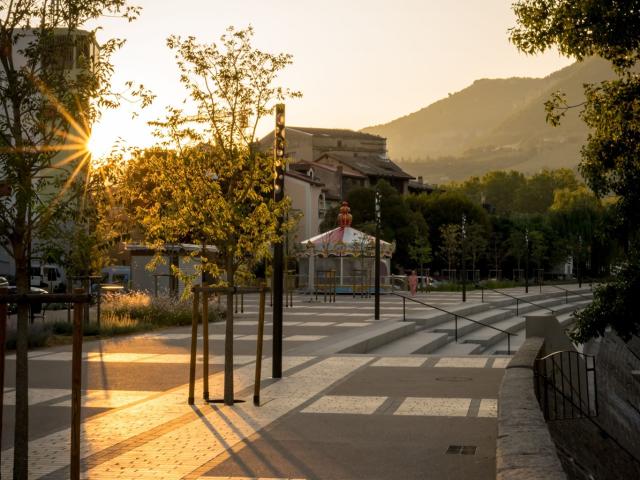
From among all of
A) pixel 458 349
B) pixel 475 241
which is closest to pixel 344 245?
pixel 475 241

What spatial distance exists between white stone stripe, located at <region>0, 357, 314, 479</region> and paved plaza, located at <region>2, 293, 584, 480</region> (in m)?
0.02

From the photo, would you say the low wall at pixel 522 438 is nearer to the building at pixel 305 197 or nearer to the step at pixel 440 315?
the step at pixel 440 315

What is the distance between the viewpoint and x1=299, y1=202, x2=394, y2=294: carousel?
5594cm

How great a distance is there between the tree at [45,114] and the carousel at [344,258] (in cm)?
4616

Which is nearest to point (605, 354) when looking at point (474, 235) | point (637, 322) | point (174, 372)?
point (637, 322)

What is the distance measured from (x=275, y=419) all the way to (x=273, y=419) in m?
0.02

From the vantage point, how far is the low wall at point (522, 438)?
5730 mm

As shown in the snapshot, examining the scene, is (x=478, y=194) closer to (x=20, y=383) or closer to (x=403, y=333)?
(x=403, y=333)

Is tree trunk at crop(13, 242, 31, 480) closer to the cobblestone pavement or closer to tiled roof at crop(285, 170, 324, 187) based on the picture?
the cobblestone pavement

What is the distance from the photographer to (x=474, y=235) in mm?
83188

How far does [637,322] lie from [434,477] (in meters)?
8.82

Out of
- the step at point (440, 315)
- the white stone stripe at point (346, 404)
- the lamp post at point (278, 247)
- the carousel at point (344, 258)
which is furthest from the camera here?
the carousel at point (344, 258)

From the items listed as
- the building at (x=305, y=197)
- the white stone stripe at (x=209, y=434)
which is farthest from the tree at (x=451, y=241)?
the white stone stripe at (x=209, y=434)

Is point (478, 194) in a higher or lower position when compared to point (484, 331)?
higher
